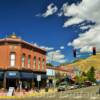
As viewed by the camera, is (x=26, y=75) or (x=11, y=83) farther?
(x=26, y=75)

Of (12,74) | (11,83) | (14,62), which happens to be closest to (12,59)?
(14,62)

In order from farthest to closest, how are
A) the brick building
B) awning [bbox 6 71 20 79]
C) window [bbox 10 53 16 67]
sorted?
window [bbox 10 53 16 67], the brick building, awning [bbox 6 71 20 79]

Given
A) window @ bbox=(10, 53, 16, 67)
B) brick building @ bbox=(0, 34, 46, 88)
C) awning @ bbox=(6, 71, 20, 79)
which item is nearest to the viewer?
awning @ bbox=(6, 71, 20, 79)

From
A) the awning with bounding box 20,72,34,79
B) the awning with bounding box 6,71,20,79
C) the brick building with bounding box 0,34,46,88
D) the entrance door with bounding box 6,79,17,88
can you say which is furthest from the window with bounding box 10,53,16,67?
the entrance door with bounding box 6,79,17,88

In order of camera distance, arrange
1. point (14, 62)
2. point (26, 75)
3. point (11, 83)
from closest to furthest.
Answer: point (14, 62) → point (11, 83) → point (26, 75)

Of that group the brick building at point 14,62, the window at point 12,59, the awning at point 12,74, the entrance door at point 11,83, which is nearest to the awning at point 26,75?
the brick building at point 14,62

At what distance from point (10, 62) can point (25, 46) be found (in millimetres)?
5048

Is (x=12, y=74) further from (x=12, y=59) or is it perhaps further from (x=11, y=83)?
(x=12, y=59)

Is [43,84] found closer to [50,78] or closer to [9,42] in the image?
[50,78]

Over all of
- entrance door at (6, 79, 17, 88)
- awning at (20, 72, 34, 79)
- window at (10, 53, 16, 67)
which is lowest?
entrance door at (6, 79, 17, 88)

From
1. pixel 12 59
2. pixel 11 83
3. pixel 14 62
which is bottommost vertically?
pixel 11 83

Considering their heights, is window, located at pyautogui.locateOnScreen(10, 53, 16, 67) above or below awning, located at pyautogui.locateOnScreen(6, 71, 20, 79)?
above

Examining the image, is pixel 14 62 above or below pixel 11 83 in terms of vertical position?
above

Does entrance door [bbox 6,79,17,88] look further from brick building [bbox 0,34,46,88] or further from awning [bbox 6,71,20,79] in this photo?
awning [bbox 6,71,20,79]
